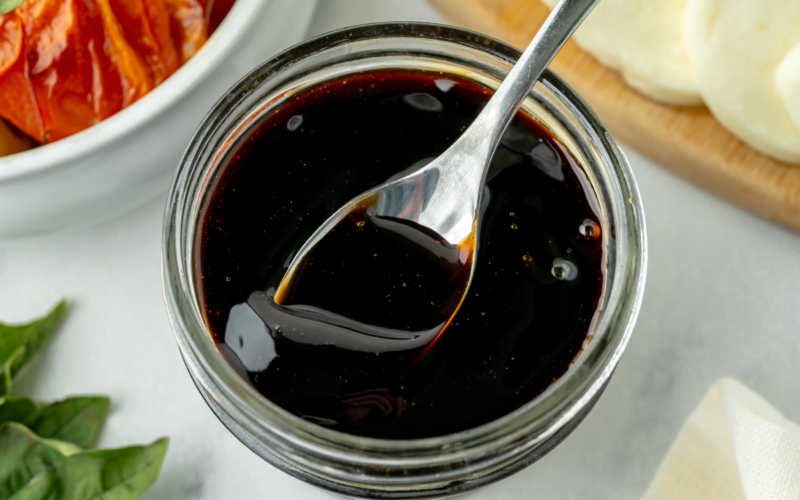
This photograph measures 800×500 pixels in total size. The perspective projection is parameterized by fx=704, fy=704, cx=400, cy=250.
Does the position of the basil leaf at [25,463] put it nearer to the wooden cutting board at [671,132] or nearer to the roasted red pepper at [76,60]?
the roasted red pepper at [76,60]

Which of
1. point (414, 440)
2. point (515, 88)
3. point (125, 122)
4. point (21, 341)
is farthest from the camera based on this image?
point (21, 341)

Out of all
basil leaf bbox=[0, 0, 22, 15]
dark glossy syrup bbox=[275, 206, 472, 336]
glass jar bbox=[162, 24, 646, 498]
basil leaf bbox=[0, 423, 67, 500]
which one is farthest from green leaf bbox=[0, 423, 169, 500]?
basil leaf bbox=[0, 0, 22, 15]

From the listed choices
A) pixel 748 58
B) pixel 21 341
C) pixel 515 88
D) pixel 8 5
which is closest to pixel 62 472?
pixel 21 341

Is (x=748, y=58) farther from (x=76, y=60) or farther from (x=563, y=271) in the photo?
(x=76, y=60)

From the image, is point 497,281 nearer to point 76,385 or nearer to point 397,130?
point 397,130

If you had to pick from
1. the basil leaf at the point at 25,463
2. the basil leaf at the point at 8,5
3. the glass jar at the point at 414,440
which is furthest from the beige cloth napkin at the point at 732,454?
the basil leaf at the point at 8,5

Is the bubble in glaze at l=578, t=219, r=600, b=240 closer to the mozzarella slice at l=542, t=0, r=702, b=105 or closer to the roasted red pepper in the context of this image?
the mozzarella slice at l=542, t=0, r=702, b=105

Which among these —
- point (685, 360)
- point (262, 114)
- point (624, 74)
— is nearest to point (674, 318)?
point (685, 360)
